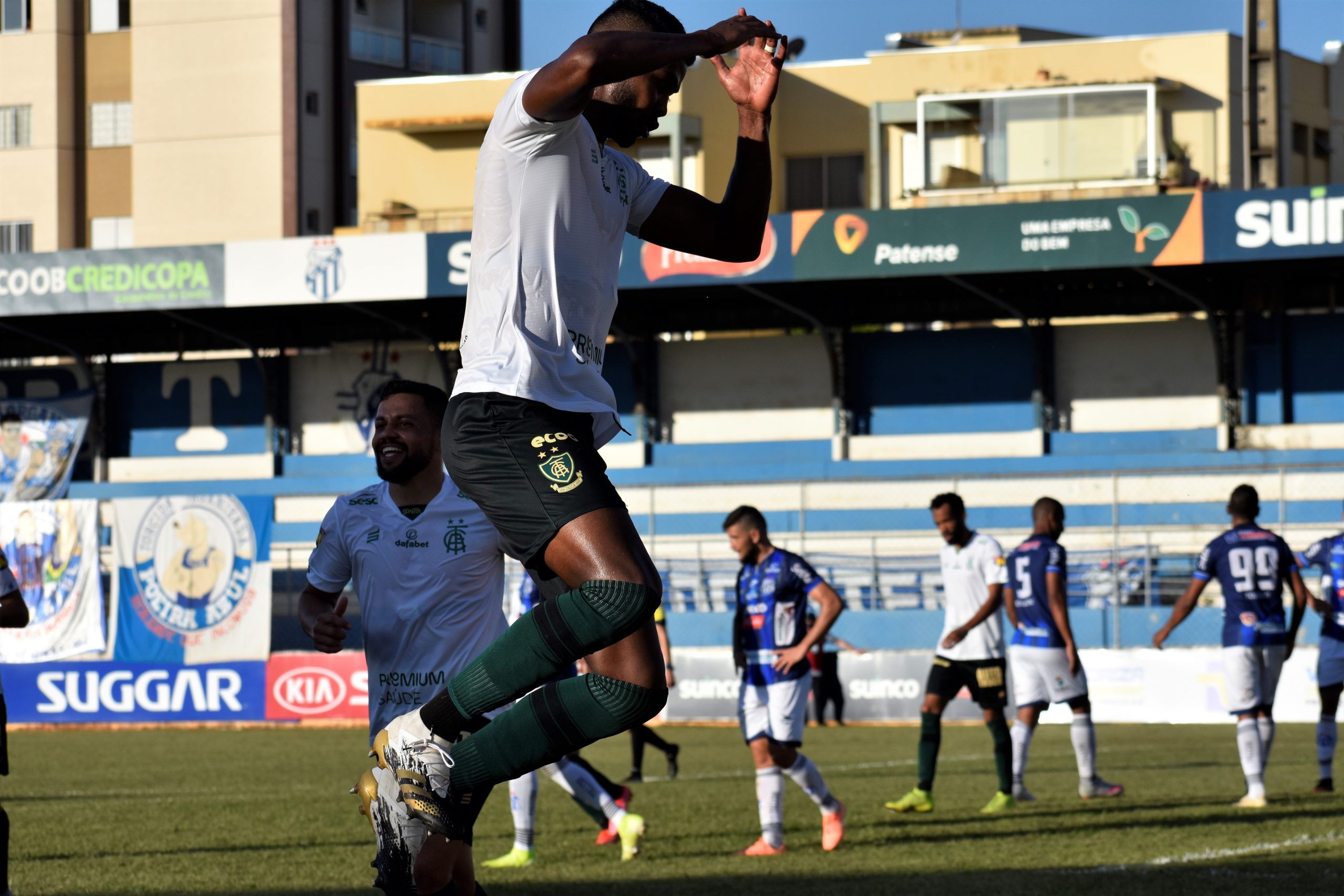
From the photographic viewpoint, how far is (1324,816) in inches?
454

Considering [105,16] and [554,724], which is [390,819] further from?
[105,16]

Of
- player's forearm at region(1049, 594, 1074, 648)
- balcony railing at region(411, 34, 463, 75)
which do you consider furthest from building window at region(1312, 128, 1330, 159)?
player's forearm at region(1049, 594, 1074, 648)

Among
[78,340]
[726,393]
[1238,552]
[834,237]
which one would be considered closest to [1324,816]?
[1238,552]

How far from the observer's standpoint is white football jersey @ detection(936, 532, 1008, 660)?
42.5ft

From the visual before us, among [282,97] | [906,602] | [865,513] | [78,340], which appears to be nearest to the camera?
[906,602]

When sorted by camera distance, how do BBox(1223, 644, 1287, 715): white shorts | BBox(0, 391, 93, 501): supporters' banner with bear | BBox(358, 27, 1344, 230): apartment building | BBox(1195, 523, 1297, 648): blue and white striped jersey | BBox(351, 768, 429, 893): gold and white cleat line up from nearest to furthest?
1. BBox(351, 768, 429, 893): gold and white cleat
2. BBox(1223, 644, 1287, 715): white shorts
3. BBox(1195, 523, 1297, 648): blue and white striped jersey
4. BBox(358, 27, 1344, 230): apartment building
5. BBox(0, 391, 93, 501): supporters' banner with bear

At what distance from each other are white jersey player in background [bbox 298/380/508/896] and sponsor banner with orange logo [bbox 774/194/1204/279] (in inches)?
950

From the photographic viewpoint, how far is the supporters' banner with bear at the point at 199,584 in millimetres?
22422

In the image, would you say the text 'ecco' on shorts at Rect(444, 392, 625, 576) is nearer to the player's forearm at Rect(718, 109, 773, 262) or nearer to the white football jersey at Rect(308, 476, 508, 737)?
the player's forearm at Rect(718, 109, 773, 262)

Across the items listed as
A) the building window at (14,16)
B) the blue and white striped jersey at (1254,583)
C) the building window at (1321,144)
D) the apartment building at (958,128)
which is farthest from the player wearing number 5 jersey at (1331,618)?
the building window at (14,16)

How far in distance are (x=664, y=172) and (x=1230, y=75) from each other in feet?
39.2

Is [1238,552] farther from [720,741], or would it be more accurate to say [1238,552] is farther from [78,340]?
[78,340]

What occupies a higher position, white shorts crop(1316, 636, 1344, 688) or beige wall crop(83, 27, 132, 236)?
beige wall crop(83, 27, 132, 236)

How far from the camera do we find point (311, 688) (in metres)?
23.0
